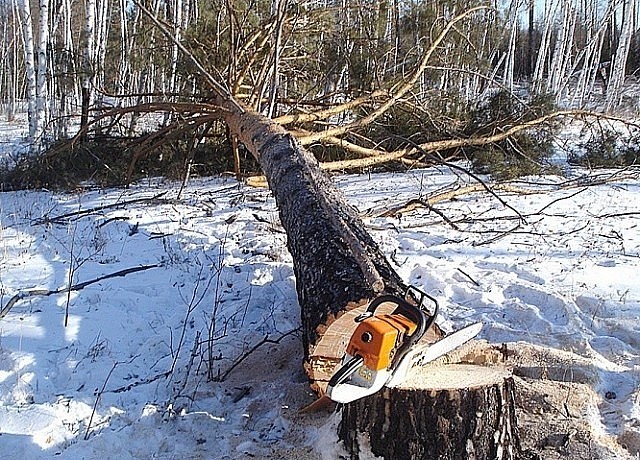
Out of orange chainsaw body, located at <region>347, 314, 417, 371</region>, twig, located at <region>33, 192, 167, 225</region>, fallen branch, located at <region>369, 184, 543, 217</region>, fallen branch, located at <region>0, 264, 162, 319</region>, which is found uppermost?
orange chainsaw body, located at <region>347, 314, 417, 371</region>

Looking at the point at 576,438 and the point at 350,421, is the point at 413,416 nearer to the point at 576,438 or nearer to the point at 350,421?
the point at 350,421

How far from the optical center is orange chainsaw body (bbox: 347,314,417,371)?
1.91 m

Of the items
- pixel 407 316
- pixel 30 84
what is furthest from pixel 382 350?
pixel 30 84

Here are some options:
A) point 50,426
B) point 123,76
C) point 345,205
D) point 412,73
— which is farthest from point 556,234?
point 123,76

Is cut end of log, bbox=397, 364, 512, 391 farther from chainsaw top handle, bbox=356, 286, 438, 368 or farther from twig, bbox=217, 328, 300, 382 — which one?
twig, bbox=217, 328, 300, 382

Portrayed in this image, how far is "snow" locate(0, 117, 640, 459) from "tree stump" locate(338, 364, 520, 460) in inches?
13.2

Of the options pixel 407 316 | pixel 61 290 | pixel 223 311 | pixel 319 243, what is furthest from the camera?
pixel 61 290

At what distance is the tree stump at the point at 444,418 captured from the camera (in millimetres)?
2215

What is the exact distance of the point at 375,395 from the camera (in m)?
2.31

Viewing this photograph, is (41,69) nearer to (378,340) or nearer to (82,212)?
(82,212)

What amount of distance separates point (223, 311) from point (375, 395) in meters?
Result: 1.97

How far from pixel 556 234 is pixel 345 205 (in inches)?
99.3

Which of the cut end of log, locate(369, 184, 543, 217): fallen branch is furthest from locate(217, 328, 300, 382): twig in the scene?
locate(369, 184, 543, 217): fallen branch

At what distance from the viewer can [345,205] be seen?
411 cm
